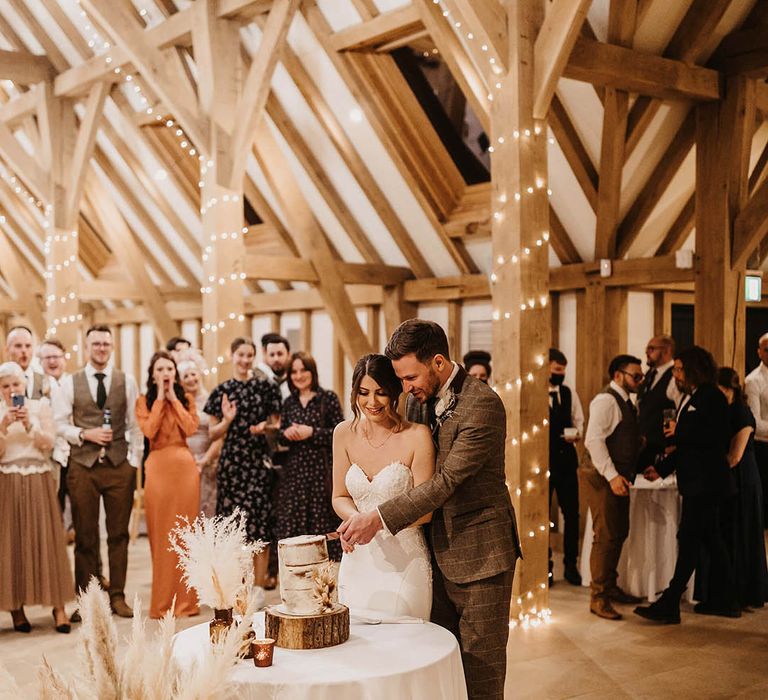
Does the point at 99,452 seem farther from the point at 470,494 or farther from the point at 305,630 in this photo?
the point at 305,630

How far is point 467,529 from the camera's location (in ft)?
9.58

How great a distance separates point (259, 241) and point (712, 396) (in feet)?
22.2

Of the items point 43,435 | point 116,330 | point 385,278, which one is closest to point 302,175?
point 385,278

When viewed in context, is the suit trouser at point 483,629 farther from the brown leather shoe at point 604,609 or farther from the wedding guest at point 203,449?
the wedding guest at point 203,449

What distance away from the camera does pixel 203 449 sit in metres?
5.96

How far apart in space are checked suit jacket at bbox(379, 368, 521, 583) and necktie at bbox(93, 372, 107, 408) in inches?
115

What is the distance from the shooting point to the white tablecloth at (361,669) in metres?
2.21

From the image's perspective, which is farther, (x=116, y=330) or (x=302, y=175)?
(x=116, y=330)

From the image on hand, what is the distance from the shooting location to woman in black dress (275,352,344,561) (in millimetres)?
5535

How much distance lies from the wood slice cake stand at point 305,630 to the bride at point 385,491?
42cm

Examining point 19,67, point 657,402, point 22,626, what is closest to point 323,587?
point 22,626

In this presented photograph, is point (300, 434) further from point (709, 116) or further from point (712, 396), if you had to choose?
point (709, 116)

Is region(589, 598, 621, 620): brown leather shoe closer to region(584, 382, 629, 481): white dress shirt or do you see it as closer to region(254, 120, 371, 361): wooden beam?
region(584, 382, 629, 481): white dress shirt

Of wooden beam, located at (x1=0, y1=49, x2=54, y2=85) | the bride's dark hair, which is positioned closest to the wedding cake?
the bride's dark hair
